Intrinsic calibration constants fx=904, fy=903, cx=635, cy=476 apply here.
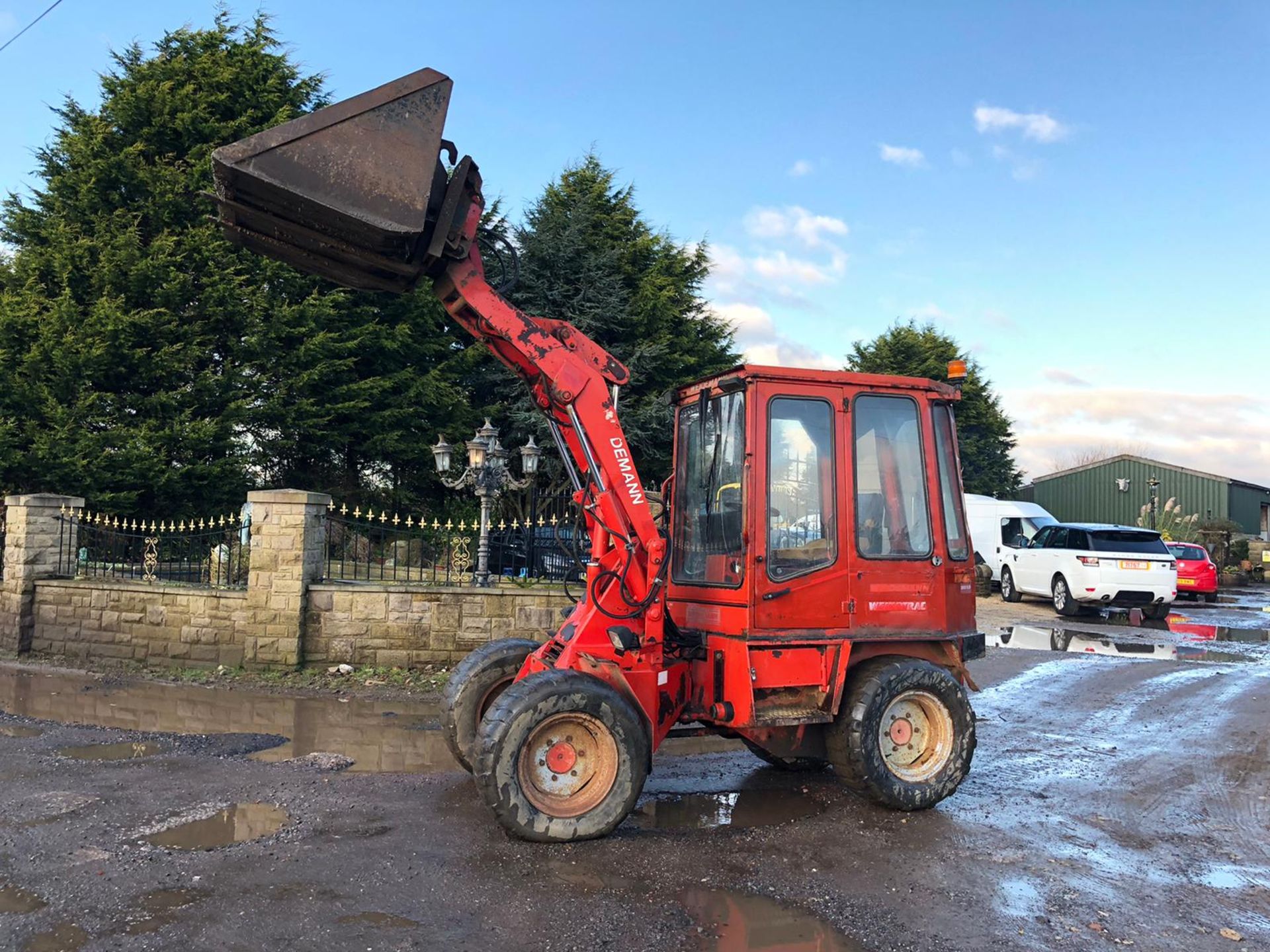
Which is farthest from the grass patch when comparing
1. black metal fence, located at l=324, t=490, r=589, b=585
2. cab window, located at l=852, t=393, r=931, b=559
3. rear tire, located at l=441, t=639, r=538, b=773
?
cab window, located at l=852, t=393, r=931, b=559

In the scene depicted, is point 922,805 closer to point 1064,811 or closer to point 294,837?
point 1064,811

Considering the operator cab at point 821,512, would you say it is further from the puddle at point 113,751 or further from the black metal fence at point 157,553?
the black metal fence at point 157,553

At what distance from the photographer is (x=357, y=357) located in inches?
755

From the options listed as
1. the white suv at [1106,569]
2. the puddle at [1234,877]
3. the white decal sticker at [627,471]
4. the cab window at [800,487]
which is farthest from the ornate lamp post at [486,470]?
the white suv at [1106,569]

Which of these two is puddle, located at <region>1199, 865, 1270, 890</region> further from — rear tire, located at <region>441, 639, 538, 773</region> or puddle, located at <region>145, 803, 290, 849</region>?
puddle, located at <region>145, 803, 290, 849</region>

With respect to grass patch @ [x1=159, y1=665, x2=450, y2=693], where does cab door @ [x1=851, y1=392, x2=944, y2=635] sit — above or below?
above

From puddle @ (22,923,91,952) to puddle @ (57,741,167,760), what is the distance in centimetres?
299

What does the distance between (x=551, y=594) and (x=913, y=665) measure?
5.01m

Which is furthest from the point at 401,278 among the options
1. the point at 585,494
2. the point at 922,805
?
the point at 922,805

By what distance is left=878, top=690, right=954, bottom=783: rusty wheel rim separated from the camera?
18.5ft

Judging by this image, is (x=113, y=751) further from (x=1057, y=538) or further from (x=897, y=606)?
(x=1057, y=538)

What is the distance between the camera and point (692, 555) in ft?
19.8

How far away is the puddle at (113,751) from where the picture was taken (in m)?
6.39

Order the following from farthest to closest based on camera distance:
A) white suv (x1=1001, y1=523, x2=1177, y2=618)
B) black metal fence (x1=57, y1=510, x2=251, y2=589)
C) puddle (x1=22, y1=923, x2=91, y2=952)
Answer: white suv (x1=1001, y1=523, x2=1177, y2=618)
black metal fence (x1=57, y1=510, x2=251, y2=589)
puddle (x1=22, y1=923, x2=91, y2=952)
